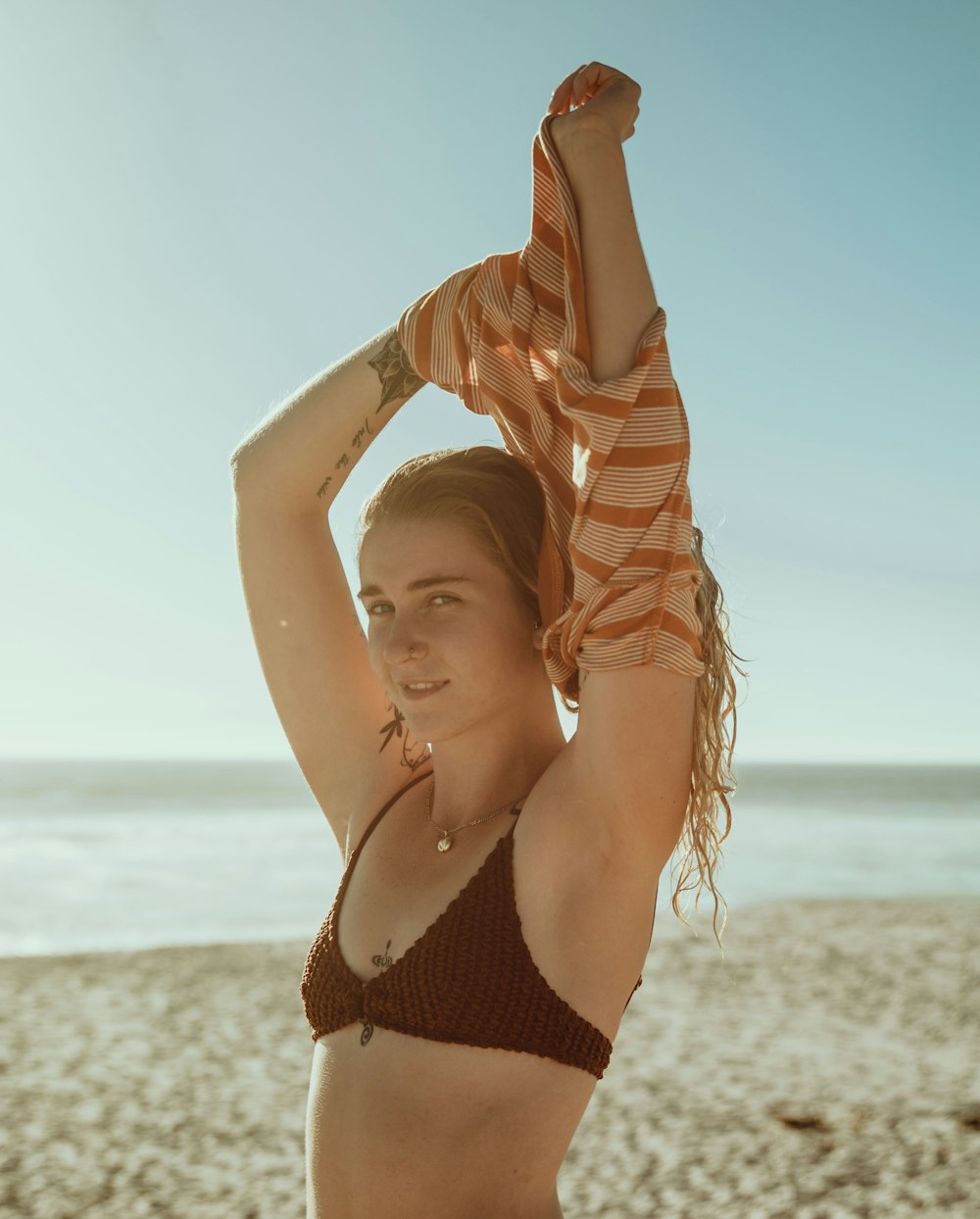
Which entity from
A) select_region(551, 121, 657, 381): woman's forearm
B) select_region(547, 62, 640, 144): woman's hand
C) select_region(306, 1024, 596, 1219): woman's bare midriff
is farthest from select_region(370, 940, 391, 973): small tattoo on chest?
select_region(547, 62, 640, 144): woman's hand

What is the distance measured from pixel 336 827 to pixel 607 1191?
13.6ft

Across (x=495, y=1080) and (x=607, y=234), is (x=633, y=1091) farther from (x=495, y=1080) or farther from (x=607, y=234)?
(x=607, y=234)

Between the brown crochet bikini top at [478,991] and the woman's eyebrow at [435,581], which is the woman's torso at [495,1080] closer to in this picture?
the brown crochet bikini top at [478,991]

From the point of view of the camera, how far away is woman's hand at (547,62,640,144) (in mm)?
1564

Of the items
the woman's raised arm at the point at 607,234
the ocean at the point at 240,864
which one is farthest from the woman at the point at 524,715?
the ocean at the point at 240,864

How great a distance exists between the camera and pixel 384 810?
2.21 metres

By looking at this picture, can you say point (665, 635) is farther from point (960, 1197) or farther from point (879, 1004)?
point (879, 1004)

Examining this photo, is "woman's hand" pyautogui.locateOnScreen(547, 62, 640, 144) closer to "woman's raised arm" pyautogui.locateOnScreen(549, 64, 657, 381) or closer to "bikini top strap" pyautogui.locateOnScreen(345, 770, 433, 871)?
"woman's raised arm" pyautogui.locateOnScreen(549, 64, 657, 381)

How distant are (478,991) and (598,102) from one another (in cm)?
140

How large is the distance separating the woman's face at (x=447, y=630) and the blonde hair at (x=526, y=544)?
0.03 m

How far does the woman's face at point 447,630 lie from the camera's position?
1872mm

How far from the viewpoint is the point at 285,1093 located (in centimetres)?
691

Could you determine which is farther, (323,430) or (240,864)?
(240,864)

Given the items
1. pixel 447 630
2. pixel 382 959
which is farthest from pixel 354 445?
pixel 382 959
